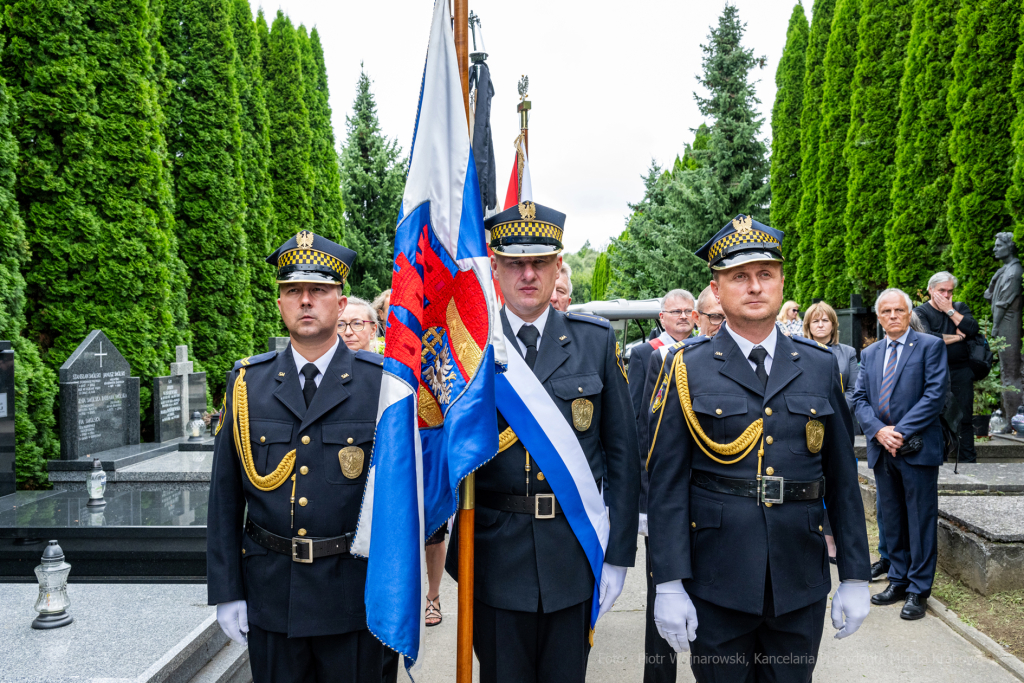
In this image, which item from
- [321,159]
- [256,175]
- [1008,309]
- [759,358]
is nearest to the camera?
[759,358]

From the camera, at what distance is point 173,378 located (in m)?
9.70

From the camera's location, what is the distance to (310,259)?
2.61 meters

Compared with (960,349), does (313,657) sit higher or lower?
lower

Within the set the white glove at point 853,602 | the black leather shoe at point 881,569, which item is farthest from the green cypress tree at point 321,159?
the white glove at point 853,602

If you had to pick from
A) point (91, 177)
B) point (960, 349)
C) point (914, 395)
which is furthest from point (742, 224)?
point (91, 177)

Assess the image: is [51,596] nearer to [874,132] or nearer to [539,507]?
[539,507]

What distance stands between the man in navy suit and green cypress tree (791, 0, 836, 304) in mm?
13557

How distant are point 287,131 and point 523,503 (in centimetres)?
1758

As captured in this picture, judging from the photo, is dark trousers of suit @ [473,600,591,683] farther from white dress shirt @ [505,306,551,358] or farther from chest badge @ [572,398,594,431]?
white dress shirt @ [505,306,551,358]

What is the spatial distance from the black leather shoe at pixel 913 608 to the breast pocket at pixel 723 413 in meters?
2.99

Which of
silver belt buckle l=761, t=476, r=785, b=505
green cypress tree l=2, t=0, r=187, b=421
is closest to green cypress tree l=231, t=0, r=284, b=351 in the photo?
green cypress tree l=2, t=0, r=187, b=421

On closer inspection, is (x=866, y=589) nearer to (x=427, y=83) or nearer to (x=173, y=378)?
(x=427, y=83)

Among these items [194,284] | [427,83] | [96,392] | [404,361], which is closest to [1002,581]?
[404,361]

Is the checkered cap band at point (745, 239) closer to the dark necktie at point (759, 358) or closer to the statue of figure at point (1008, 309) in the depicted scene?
the dark necktie at point (759, 358)
